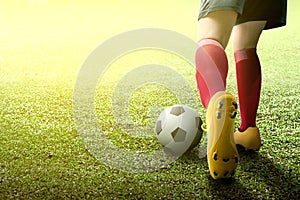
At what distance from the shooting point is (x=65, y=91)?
9.75 feet

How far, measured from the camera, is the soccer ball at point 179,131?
1.83 m

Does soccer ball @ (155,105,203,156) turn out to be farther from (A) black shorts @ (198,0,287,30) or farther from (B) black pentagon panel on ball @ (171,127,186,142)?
(A) black shorts @ (198,0,287,30)

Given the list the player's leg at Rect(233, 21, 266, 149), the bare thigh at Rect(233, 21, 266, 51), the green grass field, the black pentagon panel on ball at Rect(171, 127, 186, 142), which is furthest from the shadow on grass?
the bare thigh at Rect(233, 21, 266, 51)

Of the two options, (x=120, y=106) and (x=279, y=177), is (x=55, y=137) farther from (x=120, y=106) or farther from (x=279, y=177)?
(x=279, y=177)

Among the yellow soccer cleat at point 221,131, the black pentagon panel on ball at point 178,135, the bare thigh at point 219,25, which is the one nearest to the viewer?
the yellow soccer cleat at point 221,131

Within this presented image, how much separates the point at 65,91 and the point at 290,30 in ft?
10.1

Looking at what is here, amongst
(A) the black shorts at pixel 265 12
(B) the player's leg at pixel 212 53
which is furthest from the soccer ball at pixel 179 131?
(A) the black shorts at pixel 265 12

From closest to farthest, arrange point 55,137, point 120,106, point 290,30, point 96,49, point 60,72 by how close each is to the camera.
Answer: point 55,137 < point 120,106 < point 60,72 < point 96,49 < point 290,30

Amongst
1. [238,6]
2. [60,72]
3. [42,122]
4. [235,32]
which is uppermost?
[238,6]

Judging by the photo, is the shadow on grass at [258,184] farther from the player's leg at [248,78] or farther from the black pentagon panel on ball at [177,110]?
the black pentagon panel on ball at [177,110]

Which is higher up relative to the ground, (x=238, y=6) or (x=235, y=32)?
(x=238, y=6)

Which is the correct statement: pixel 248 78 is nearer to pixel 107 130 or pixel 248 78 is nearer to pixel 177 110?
pixel 177 110

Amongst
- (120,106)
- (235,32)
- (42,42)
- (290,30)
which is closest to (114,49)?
(42,42)

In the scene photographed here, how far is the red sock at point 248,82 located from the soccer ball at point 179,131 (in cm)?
17
